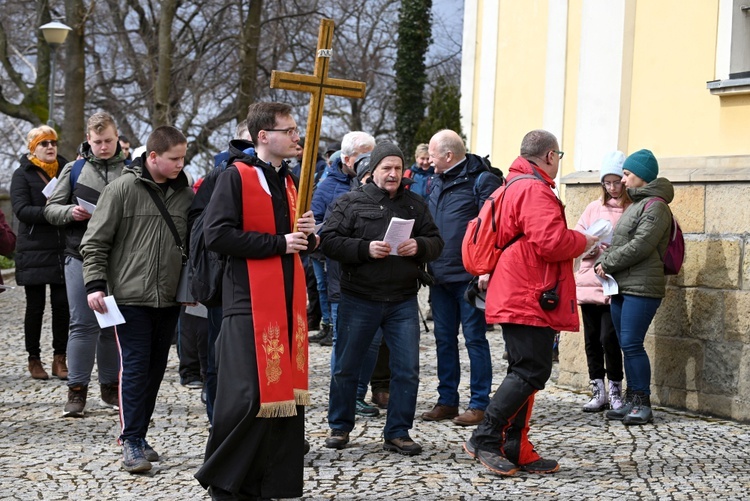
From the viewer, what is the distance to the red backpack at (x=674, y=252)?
7.43 m

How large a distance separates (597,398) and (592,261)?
975mm

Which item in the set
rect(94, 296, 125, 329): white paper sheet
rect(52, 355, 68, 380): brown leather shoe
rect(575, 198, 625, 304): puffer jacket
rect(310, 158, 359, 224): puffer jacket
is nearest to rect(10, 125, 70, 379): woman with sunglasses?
rect(52, 355, 68, 380): brown leather shoe

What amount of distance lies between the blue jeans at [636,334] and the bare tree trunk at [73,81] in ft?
52.5

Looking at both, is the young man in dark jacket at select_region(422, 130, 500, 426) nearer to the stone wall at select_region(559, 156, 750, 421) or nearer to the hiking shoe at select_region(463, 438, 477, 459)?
the hiking shoe at select_region(463, 438, 477, 459)

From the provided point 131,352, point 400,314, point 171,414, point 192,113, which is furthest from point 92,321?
point 192,113

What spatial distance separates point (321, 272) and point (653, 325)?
3.65 m

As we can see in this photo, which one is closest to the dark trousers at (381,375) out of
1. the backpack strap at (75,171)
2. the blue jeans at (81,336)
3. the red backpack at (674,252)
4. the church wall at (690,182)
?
the church wall at (690,182)

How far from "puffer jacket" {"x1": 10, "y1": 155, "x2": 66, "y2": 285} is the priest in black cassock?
12.7ft

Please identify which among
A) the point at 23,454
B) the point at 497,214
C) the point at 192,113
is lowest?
the point at 23,454

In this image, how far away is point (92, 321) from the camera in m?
7.36

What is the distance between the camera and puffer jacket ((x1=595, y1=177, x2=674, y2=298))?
723cm

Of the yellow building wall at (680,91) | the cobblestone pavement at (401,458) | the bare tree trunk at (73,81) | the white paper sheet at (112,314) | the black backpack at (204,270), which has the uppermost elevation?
the bare tree trunk at (73,81)

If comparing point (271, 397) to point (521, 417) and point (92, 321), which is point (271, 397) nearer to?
point (521, 417)

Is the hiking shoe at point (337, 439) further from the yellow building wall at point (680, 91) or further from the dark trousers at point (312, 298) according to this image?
the dark trousers at point (312, 298)
